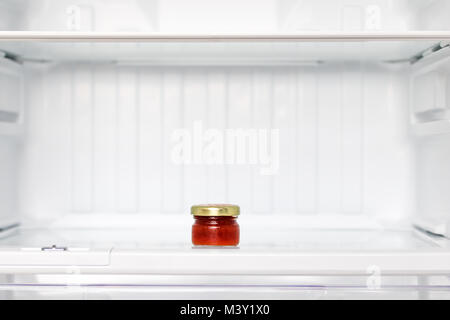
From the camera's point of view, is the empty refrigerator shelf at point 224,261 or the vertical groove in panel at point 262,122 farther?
the vertical groove in panel at point 262,122

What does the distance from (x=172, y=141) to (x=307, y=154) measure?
0.29 metres

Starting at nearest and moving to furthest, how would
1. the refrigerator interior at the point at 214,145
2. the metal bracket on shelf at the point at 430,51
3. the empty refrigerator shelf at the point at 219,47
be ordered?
1. the empty refrigerator shelf at the point at 219,47
2. the metal bracket on shelf at the point at 430,51
3. the refrigerator interior at the point at 214,145

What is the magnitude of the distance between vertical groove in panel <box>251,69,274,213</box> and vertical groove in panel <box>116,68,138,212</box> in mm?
254

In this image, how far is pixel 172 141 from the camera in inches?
47.8

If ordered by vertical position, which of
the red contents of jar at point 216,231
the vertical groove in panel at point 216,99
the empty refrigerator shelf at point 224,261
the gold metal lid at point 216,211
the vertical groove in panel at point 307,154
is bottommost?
the empty refrigerator shelf at point 224,261

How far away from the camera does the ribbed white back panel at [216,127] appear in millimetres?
1203

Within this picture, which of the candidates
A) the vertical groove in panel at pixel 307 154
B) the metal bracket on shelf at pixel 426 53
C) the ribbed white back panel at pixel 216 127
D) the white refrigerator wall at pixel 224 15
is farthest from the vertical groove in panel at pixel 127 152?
the metal bracket on shelf at pixel 426 53

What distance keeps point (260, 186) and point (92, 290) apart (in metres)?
0.44

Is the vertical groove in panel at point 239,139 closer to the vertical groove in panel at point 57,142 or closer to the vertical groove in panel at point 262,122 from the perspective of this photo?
the vertical groove in panel at point 262,122

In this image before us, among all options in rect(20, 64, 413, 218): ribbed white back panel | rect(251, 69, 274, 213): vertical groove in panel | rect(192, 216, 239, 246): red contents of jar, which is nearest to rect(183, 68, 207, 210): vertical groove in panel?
rect(20, 64, 413, 218): ribbed white back panel

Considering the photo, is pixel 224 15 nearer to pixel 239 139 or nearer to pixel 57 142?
pixel 239 139

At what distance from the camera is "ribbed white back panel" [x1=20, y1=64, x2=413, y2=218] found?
1203 mm

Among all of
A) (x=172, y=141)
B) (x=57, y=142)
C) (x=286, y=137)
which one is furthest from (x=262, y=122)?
(x=57, y=142)
